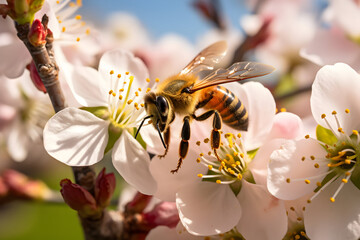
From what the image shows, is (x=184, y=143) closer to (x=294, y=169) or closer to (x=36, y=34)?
(x=294, y=169)

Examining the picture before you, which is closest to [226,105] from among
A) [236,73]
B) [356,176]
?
[236,73]

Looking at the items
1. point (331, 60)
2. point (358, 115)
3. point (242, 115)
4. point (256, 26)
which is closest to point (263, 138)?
point (242, 115)

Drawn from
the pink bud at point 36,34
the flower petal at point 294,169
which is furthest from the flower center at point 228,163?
the pink bud at point 36,34

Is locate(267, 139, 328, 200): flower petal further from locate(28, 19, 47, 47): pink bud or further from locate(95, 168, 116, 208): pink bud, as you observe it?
locate(28, 19, 47, 47): pink bud

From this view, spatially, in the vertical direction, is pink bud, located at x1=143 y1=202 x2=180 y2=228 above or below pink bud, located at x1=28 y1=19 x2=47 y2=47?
below

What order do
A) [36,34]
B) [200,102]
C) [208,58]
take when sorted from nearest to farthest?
[36,34], [200,102], [208,58]

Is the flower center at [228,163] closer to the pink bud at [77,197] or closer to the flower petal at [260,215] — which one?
the flower petal at [260,215]

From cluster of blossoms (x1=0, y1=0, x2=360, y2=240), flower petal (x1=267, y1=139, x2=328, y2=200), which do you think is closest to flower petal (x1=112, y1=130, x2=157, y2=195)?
cluster of blossoms (x1=0, y1=0, x2=360, y2=240)
